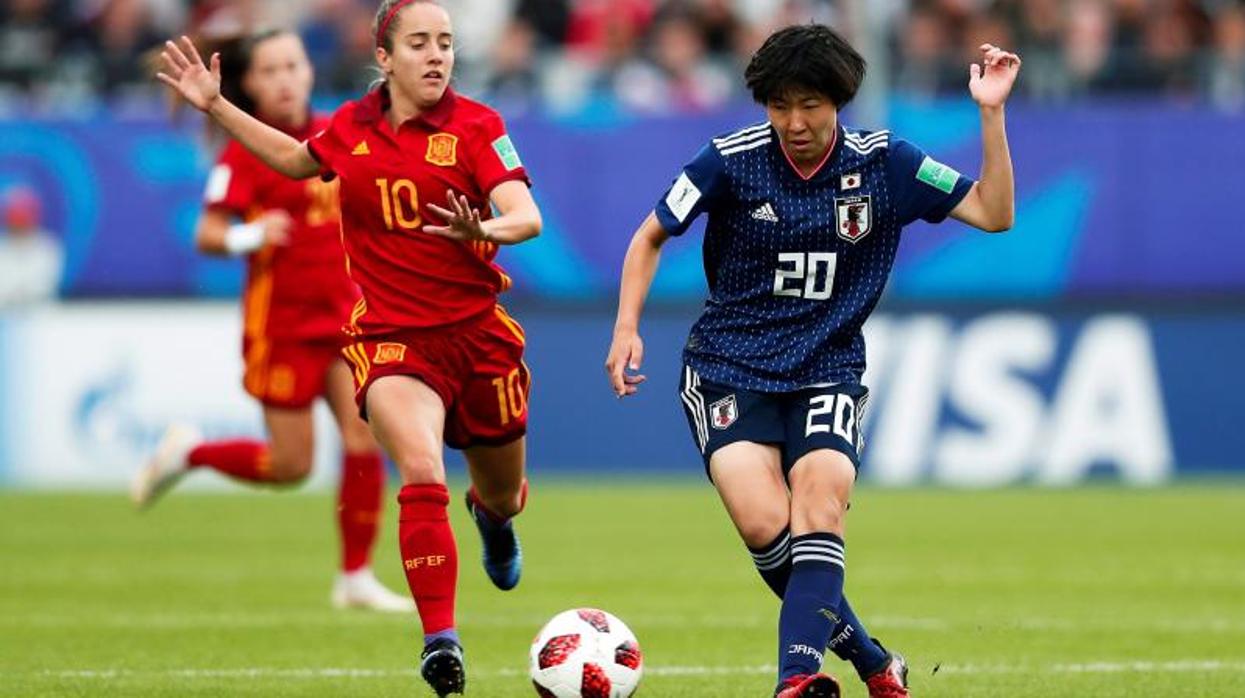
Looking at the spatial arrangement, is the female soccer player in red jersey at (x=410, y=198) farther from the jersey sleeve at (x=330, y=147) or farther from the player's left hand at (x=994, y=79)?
the player's left hand at (x=994, y=79)

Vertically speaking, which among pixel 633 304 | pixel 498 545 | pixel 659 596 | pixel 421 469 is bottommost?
pixel 659 596

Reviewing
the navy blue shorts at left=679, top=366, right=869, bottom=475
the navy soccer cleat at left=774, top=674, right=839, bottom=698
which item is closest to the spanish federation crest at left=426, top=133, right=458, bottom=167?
the navy blue shorts at left=679, top=366, right=869, bottom=475

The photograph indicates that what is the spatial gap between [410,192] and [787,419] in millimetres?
1566

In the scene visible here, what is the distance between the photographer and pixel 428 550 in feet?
24.3

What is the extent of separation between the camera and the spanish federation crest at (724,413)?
723cm

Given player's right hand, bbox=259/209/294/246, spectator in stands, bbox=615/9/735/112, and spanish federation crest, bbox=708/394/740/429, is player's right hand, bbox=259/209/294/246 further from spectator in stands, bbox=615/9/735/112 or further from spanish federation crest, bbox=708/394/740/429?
spectator in stands, bbox=615/9/735/112

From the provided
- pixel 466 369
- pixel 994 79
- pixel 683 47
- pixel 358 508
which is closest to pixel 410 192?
pixel 466 369

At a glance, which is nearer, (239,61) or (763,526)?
(763,526)

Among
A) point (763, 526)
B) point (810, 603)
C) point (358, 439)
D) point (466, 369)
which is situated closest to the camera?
point (810, 603)

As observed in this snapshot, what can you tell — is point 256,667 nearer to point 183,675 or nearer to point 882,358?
point 183,675

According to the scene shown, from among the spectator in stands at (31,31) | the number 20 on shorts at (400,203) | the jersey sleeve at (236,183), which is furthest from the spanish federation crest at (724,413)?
the spectator in stands at (31,31)

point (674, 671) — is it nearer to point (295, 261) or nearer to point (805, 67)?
point (805, 67)

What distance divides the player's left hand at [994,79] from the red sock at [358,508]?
438 centimetres

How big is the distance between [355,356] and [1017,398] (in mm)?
10716
